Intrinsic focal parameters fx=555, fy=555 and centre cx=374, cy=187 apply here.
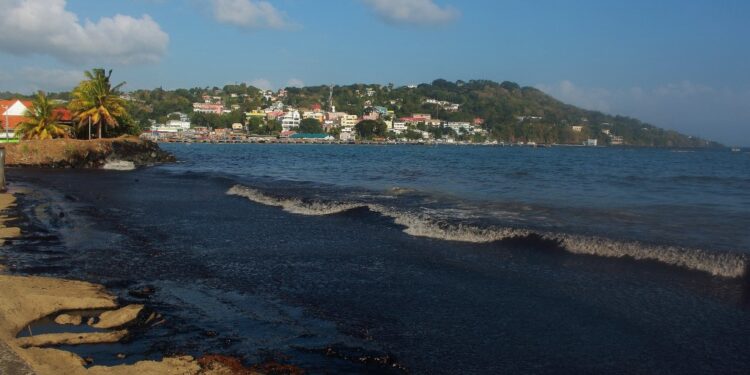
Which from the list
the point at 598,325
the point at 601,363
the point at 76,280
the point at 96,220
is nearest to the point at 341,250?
the point at 76,280

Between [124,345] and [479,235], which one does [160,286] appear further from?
[479,235]

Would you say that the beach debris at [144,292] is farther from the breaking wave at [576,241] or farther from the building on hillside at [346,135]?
the building on hillside at [346,135]

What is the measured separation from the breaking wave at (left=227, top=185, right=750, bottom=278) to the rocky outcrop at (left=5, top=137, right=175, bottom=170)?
31526mm

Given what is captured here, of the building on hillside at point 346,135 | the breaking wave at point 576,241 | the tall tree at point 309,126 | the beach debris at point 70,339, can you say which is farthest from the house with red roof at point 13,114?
the tall tree at point 309,126

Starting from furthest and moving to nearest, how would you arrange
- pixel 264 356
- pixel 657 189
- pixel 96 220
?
pixel 657 189
pixel 96 220
pixel 264 356

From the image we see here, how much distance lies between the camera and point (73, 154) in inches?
1732

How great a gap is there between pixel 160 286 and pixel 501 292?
5.92 metres

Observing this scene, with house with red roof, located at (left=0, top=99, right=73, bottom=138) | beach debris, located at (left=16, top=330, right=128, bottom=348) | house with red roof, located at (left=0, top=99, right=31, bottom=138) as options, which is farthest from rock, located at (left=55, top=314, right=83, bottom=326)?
house with red roof, located at (left=0, top=99, right=31, bottom=138)

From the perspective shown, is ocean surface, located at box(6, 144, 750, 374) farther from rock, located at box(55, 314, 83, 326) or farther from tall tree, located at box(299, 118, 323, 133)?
tall tree, located at box(299, 118, 323, 133)

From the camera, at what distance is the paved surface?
4973mm

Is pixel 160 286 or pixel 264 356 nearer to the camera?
pixel 264 356

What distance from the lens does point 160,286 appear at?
31.5ft

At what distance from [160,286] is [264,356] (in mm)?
3873

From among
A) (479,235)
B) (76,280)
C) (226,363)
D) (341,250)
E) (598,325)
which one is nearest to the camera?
(226,363)
